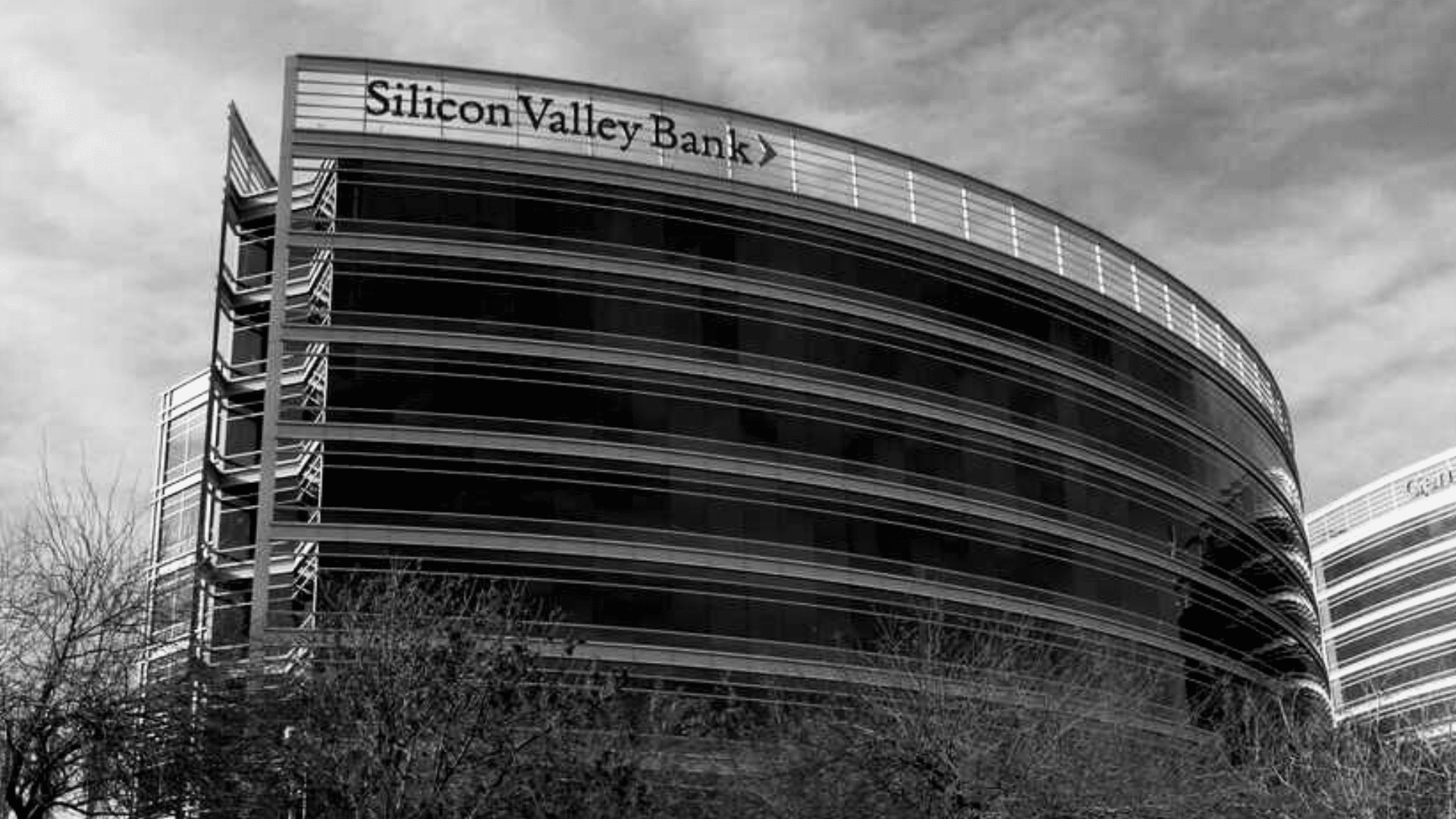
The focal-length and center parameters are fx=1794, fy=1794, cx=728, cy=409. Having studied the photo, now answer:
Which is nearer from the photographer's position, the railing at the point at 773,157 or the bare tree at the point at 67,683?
the bare tree at the point at 67,683

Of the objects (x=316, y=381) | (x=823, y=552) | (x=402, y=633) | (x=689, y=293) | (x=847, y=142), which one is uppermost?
(x=847, y=142)

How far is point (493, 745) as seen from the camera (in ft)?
111

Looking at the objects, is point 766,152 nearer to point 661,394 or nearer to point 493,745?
point 661,394

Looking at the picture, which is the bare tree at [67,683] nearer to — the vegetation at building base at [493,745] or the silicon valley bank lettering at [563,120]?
the vegetation at building base at [493,745]

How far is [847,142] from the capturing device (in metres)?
68.7

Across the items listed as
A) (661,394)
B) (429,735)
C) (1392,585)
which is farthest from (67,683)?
(1392,585)

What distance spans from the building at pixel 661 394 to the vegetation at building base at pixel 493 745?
1014 cm

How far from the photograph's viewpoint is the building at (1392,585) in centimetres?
11444

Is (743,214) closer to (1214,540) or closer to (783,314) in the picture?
(783,314)

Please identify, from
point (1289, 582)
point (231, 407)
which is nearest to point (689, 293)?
point (231, 407)

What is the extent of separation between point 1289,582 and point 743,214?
3518 centimetres

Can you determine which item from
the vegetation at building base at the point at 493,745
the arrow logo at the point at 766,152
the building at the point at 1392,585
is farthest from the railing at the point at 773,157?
the building at the point at 1392,585

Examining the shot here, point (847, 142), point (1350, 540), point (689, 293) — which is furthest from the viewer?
point (1350, 540)

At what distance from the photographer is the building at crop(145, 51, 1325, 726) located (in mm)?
58219
